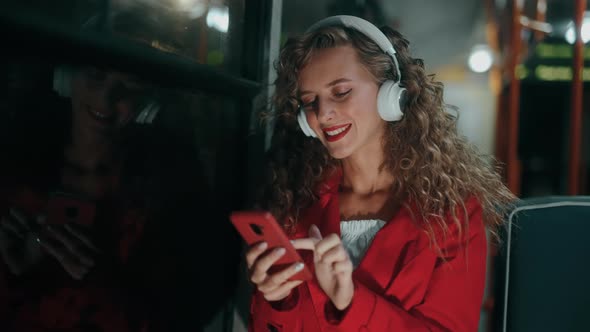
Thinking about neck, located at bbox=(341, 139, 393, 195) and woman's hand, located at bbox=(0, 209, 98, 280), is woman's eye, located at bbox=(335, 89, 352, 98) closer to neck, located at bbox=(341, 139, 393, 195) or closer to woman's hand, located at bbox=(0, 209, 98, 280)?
neck, located at bbox=(341, 139, 393, 195)

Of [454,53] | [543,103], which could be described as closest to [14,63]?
[454,53]

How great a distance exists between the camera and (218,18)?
135 centimetres

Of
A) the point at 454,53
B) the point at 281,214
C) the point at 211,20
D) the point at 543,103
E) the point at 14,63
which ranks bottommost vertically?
the point at 281,214

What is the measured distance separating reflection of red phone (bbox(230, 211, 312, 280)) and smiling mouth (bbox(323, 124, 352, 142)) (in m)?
0.28

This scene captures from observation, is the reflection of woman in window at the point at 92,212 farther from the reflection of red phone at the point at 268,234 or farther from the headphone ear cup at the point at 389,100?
the headphone ear cup at the point at 389,100

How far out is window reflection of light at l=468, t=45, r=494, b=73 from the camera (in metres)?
5.68

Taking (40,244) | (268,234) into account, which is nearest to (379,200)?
(268,234)

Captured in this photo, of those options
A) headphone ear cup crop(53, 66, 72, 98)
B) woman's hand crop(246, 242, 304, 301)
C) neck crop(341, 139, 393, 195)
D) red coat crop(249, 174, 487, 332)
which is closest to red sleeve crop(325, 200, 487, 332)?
red coat crop(249, 174, 487, 332)

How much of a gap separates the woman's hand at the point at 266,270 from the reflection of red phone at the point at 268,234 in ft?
0.03

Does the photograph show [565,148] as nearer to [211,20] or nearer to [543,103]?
[543,103]

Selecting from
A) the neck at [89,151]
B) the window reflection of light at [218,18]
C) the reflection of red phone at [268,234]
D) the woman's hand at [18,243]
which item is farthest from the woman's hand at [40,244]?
the window reflection of light at [218,18]

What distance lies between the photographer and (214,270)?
1396mm

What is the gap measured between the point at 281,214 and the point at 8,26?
2.50 feet

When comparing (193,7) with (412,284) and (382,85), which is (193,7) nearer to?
(382,85)
